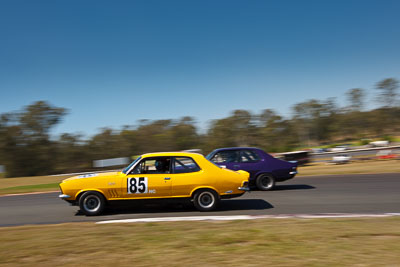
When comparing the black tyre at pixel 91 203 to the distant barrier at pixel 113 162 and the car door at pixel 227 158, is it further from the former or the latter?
the distant barrier at pixel 113 162

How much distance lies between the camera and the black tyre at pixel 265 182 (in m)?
11.5

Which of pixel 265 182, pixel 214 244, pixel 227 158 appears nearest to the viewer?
pixel 214 244

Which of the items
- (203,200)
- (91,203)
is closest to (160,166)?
(203,200)

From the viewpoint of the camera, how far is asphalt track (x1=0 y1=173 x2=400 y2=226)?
7.95 meters

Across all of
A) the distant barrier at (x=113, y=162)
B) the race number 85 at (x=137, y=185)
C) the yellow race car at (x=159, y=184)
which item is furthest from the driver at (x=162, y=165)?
the distant barrier at (x=113, y=162)

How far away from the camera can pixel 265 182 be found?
11.6 m

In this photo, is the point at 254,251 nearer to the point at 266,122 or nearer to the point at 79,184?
the point at 79,184

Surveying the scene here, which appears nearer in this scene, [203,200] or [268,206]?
[203,200]

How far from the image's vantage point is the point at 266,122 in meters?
64.0

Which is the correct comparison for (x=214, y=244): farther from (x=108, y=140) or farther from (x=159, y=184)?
(x=108, y=140)

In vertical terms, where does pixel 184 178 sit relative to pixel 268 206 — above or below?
above

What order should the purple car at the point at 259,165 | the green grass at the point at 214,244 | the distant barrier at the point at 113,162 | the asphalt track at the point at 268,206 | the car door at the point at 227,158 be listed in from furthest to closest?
the distant barrier at the point at 113,162
the purple car at the point at 259,165
the car door at the point at 227,158
the asphalt track at the point at 268,206
the green grass at the point at 214,244

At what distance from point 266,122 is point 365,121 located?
99.0ft

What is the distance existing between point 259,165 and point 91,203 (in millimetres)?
6120
